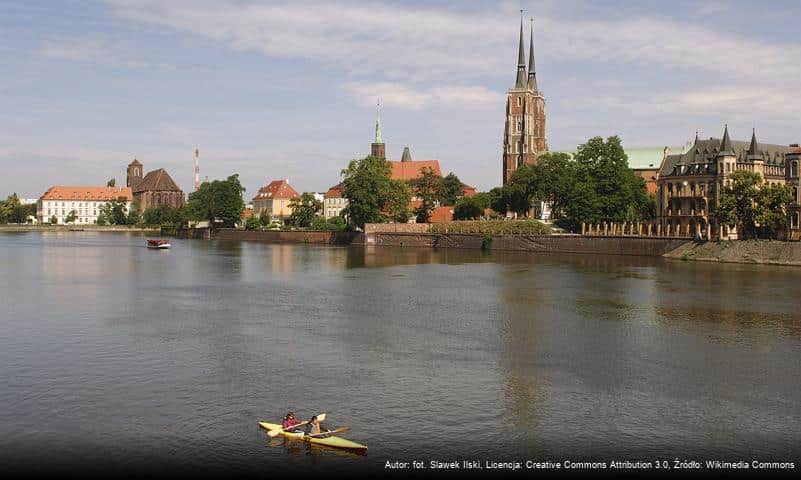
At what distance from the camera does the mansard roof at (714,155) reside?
11644 cm

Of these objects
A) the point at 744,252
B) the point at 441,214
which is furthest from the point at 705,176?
the point at 441,214

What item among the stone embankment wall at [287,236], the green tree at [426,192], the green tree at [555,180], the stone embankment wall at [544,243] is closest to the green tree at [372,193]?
the stone embankment wall at [544,243]

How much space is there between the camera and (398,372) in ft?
113

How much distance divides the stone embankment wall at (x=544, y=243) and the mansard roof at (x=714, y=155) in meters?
17.5

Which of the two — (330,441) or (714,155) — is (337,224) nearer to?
(714,155)

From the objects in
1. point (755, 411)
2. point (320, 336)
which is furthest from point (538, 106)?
point (755, 411)

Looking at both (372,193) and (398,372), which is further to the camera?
(372,193)

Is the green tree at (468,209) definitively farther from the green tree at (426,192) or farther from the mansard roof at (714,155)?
the mansard roof at (714,155)

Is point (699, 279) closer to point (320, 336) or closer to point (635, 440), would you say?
point (320, 336)

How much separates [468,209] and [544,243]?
35.2m

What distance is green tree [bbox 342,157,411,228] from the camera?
142 m

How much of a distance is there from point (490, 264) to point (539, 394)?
67.8 metres

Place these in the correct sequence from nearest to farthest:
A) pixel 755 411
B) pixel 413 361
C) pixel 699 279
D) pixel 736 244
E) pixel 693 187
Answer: pixel 755 411, pixel 413 361, pixel 699 279, pixel 736 244, pixel 693 187

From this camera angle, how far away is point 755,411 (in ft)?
94.2
